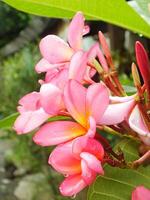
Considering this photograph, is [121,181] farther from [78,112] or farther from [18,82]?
[18,82]

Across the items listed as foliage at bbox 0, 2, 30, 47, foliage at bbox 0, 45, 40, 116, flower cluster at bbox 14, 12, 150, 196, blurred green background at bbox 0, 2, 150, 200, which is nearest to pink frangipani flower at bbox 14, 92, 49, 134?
flower cluster at bbox 14, 12, 150, 196

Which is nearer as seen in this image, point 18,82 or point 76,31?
point 76,31

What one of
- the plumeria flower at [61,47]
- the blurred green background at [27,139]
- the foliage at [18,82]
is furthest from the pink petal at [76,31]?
the foliage at [18,82]

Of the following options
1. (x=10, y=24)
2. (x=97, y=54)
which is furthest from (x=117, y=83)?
(x=10, y=24)

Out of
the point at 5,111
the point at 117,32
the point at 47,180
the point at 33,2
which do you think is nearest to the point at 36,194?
the point at 47,180

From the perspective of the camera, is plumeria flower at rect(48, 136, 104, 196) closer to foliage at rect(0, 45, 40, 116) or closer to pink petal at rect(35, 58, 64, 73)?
pink petal at rect(35, 58, 64, 73)

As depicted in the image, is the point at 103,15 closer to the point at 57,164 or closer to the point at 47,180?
the point at 57,164
